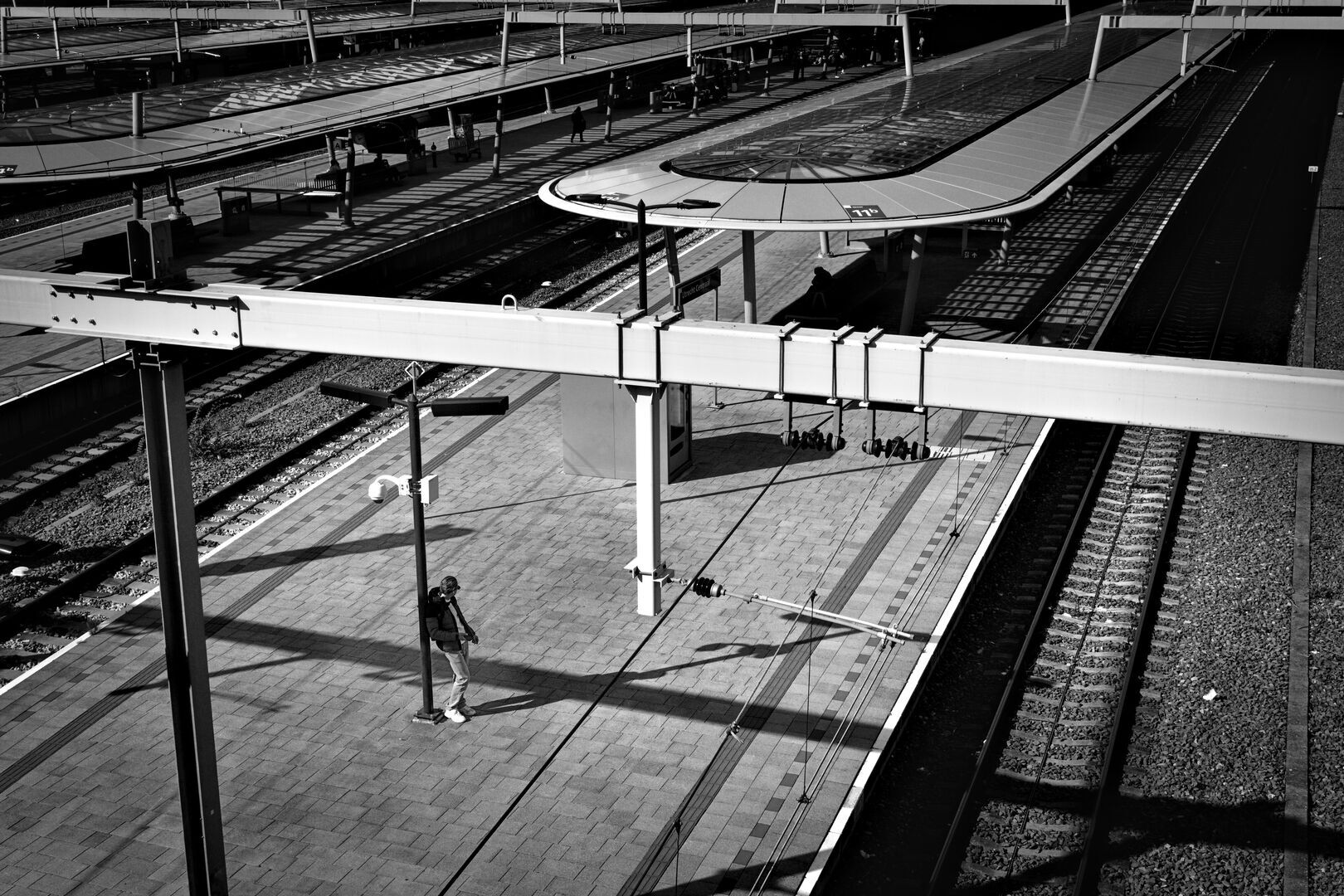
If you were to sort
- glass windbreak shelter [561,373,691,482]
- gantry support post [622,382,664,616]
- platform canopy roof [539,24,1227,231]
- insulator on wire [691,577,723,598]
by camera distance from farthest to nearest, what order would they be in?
platform canopy roof [539,24,1227,231]
glass windbreak shelter [561,373,691,482]
insulator on wire [691,577,723,598]
gantry support post [622,382,664,616]

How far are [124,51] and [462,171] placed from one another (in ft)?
34.0

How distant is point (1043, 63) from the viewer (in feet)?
104

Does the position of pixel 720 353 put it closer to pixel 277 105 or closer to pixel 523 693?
pixel 523 693

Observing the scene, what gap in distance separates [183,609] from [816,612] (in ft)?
19.1

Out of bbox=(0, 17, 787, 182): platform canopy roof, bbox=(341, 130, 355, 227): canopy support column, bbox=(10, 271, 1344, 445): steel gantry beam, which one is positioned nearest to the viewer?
bbox=(10, 271, 1344, 445): steel gantry beam

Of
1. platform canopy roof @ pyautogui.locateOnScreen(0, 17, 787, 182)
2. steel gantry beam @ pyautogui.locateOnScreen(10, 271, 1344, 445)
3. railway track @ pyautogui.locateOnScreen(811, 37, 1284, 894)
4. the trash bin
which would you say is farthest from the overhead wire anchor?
the trash bin

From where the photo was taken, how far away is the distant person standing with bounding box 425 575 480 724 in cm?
1042

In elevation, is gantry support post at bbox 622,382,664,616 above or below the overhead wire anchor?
above

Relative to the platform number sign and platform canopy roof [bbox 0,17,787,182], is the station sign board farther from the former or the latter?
platform canopy roof [bbox 0,17,787,182]

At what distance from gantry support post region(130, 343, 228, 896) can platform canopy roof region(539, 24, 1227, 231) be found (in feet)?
29.0

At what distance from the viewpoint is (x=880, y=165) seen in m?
18.5

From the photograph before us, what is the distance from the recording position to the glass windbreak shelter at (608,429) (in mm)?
15148

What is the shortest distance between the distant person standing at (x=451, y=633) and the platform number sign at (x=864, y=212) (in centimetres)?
751

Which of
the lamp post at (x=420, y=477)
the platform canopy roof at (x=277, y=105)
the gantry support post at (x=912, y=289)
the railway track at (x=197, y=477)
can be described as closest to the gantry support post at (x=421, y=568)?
the lamp post at (x=420, y=477)
